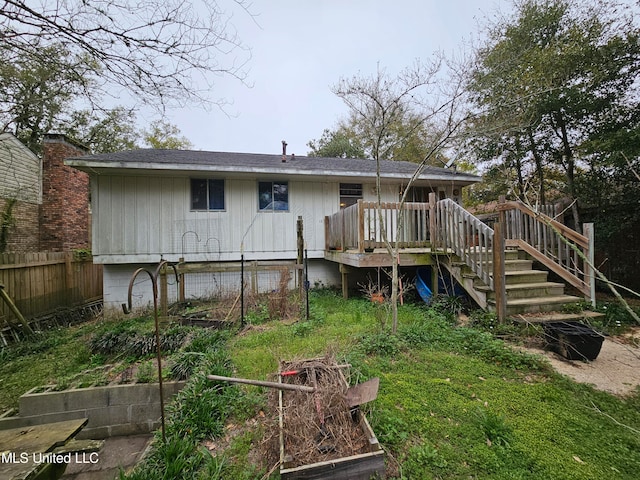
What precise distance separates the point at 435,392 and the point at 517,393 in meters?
0.86

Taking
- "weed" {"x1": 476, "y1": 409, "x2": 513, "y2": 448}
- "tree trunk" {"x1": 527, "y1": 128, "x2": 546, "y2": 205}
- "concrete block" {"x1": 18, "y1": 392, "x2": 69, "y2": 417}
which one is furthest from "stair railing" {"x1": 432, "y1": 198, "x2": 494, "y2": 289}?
"concrete block" {"x1": 18, "y1": 392, "x2": 69, "y2": 417}

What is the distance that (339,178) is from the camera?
26.9ft

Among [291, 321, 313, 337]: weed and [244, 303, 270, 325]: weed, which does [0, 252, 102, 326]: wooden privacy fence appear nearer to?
[244, 303, 270, 325]: weed

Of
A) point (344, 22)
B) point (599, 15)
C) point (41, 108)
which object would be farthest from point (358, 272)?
point (599, 15)

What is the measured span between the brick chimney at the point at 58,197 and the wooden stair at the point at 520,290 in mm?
12116

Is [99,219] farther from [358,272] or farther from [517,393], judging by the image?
[517,393]

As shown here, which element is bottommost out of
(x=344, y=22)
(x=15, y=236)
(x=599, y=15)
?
(x=15, y=236)

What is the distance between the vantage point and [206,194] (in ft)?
25.0

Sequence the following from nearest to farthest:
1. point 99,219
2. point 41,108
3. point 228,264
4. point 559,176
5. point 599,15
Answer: point 41,108, point 599,15, point 99,219, point 228,264, point 559,176

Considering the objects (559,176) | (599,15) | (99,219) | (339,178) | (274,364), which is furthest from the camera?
(559,176)

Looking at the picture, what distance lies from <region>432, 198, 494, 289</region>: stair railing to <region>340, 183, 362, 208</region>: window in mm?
3312

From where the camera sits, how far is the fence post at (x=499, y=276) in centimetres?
416

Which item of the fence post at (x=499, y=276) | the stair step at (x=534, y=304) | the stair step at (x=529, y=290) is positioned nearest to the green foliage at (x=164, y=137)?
the fence post at (x=499, y=276)

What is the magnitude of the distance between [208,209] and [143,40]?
17.0 ft
